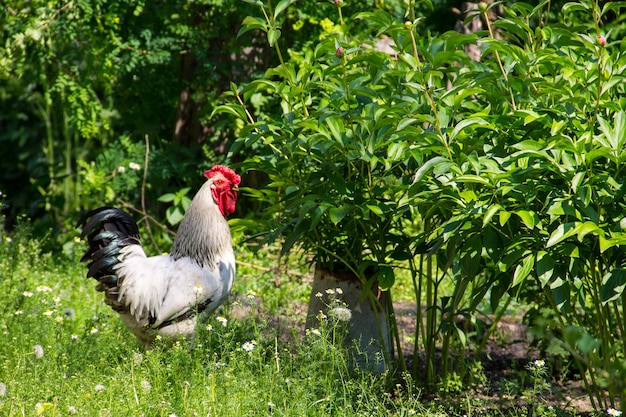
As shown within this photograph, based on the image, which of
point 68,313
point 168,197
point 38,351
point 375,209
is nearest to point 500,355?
point 375,209

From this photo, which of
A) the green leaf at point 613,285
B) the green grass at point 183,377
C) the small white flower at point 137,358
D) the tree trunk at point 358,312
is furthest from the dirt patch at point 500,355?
the green leaf at point 613,285

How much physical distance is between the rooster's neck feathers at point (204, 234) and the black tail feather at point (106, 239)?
28cm

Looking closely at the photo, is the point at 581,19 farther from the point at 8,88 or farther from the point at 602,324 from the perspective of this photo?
the point at 8,88

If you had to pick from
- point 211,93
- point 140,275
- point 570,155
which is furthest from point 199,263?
point 211,93

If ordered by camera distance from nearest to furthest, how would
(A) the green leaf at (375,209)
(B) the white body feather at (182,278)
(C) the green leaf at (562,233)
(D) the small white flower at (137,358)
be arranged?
(C) the green leaf at (562,233) → (A) the green leaf at (375,209) → (D) the small white flower at (137,358) → (B) the white body feather at (182,278)

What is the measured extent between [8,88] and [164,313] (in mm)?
6675

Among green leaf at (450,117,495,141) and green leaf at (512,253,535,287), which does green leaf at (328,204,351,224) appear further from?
green leaf at (512,253,535,287)

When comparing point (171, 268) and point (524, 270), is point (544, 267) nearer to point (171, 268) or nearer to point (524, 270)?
point (524, 270)

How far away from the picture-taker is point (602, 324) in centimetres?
338

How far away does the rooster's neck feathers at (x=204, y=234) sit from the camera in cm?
414

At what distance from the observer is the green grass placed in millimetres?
3164

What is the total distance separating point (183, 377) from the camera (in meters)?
3.56

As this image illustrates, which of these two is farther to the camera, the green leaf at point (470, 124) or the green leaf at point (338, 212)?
the green leaf at point (338, 212)

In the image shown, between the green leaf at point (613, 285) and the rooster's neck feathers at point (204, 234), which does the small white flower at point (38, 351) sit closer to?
the rooster's neck feathers at point (204, 234)
